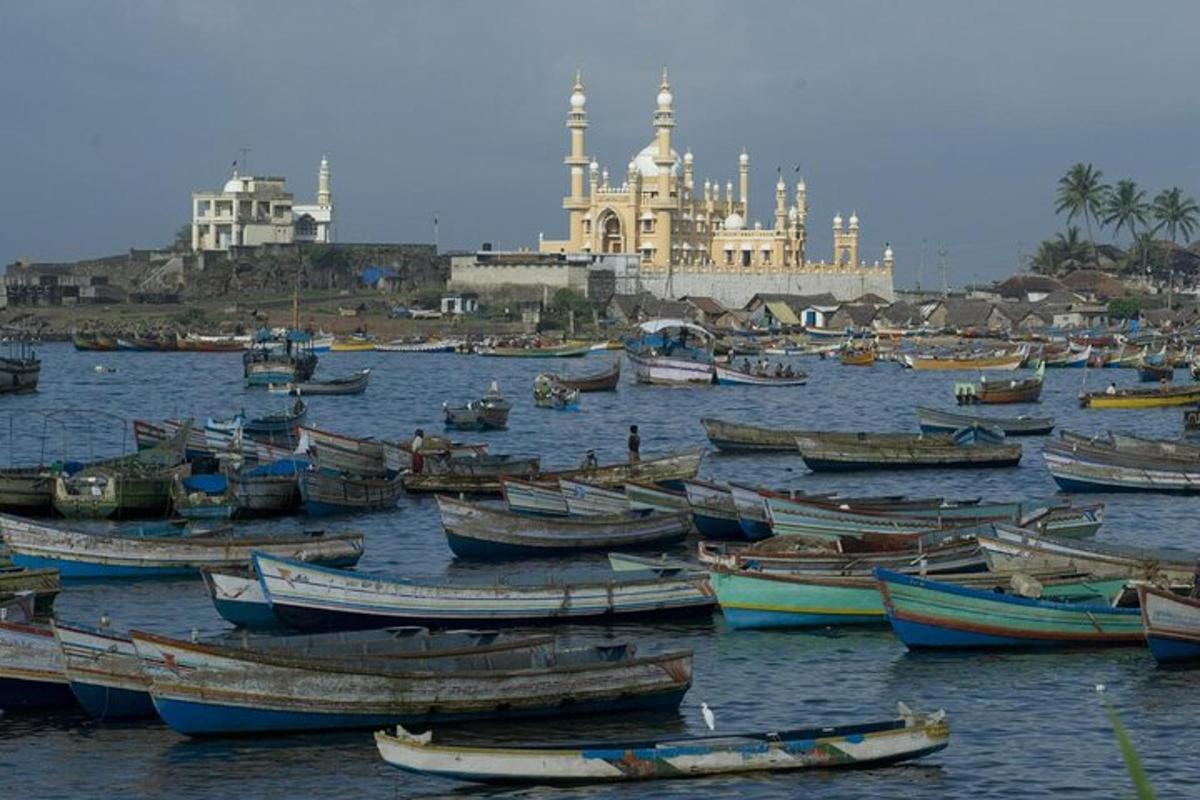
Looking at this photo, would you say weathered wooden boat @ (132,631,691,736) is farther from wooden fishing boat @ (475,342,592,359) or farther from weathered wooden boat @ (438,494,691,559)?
wooden fishing boat @ (475,342,592,359)

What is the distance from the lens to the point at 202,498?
42.9 metres

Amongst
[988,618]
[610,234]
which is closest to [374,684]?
[988,618]

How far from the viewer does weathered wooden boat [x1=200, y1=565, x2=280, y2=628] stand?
30172 millimetres

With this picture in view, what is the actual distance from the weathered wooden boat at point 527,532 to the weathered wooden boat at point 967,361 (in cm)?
8174

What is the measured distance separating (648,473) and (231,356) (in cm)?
9468

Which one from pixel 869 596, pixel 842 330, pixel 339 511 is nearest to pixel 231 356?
pixel 842 330

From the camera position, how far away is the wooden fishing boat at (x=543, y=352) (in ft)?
431

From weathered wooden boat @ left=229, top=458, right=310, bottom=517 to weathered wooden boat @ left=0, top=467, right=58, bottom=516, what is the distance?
384cm

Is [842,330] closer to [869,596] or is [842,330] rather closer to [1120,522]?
[1120,522]

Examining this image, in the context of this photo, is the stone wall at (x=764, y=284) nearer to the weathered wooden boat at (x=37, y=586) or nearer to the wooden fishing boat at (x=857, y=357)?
the wooden fishing boat at (x=857, y=357)

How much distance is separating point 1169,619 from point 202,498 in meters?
22.1

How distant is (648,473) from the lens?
4606cm

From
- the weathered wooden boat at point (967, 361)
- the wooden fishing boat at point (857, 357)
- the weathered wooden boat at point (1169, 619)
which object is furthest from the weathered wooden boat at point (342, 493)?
the wooden fishing boat at point (857, 357)

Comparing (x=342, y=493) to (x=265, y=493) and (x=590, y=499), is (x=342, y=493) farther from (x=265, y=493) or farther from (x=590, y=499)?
(x=590, y=499)
